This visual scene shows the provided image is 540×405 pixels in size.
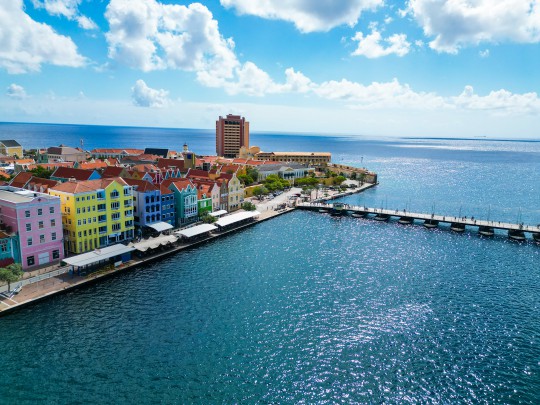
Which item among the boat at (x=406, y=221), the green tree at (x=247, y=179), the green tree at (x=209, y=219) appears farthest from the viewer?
the green tree at (x=247, y=179)

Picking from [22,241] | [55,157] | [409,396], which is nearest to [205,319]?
[409,396]

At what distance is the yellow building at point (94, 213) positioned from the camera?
69312 millimetres

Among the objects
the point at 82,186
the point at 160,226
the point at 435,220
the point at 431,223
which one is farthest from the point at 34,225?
the point at 435,220

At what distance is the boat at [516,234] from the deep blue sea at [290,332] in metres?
12.4

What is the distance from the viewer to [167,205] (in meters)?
88.7

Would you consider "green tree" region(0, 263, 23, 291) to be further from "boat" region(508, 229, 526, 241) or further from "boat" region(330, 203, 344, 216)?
"boat" region(508, 229, 526, 241)

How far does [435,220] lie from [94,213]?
8410 cm

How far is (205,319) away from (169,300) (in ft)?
25.8

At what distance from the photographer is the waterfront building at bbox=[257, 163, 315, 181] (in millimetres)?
167688

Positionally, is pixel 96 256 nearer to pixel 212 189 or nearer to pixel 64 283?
pixel 64 283

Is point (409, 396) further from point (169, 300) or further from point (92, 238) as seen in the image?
point (92, 238)

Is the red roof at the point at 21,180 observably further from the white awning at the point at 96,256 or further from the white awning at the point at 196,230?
the white awning at the point at 196,230

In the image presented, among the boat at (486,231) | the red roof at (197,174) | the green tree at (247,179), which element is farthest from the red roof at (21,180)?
the boat at (486,231)

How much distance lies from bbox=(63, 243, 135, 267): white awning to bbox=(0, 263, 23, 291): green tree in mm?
7521
